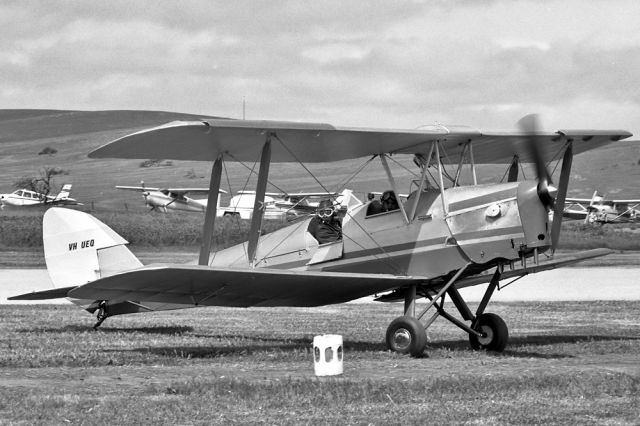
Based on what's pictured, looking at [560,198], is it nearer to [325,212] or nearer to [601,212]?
[325,212]

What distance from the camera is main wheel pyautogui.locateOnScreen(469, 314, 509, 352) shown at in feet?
43.9

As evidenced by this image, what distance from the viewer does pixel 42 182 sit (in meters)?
90.1

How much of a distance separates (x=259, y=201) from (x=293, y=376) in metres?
3.56

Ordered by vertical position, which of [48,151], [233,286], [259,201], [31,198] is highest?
[48,151]

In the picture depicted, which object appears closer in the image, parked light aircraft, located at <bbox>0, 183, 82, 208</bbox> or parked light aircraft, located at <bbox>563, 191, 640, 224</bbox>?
parked light aircraft, located at <bbox>563, 191, 640, 224</bbox>

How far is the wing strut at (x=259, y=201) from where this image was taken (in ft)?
42.7

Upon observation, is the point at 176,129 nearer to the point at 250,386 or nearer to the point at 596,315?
the point at 250,386

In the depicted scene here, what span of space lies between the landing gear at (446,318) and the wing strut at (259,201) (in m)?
2.12

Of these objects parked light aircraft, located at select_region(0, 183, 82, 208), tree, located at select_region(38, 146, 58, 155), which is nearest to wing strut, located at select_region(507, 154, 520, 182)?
parked light aircraft, located at select_region(0, 183, 82, 208)

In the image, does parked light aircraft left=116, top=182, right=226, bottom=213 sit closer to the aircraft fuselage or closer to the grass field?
the grass field

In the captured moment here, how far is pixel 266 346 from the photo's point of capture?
1361cm

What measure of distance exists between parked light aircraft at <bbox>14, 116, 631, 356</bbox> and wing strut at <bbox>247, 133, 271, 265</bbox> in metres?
0.02

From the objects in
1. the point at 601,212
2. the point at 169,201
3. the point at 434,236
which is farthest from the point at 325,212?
the point at 169,201

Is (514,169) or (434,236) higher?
(514,169)
